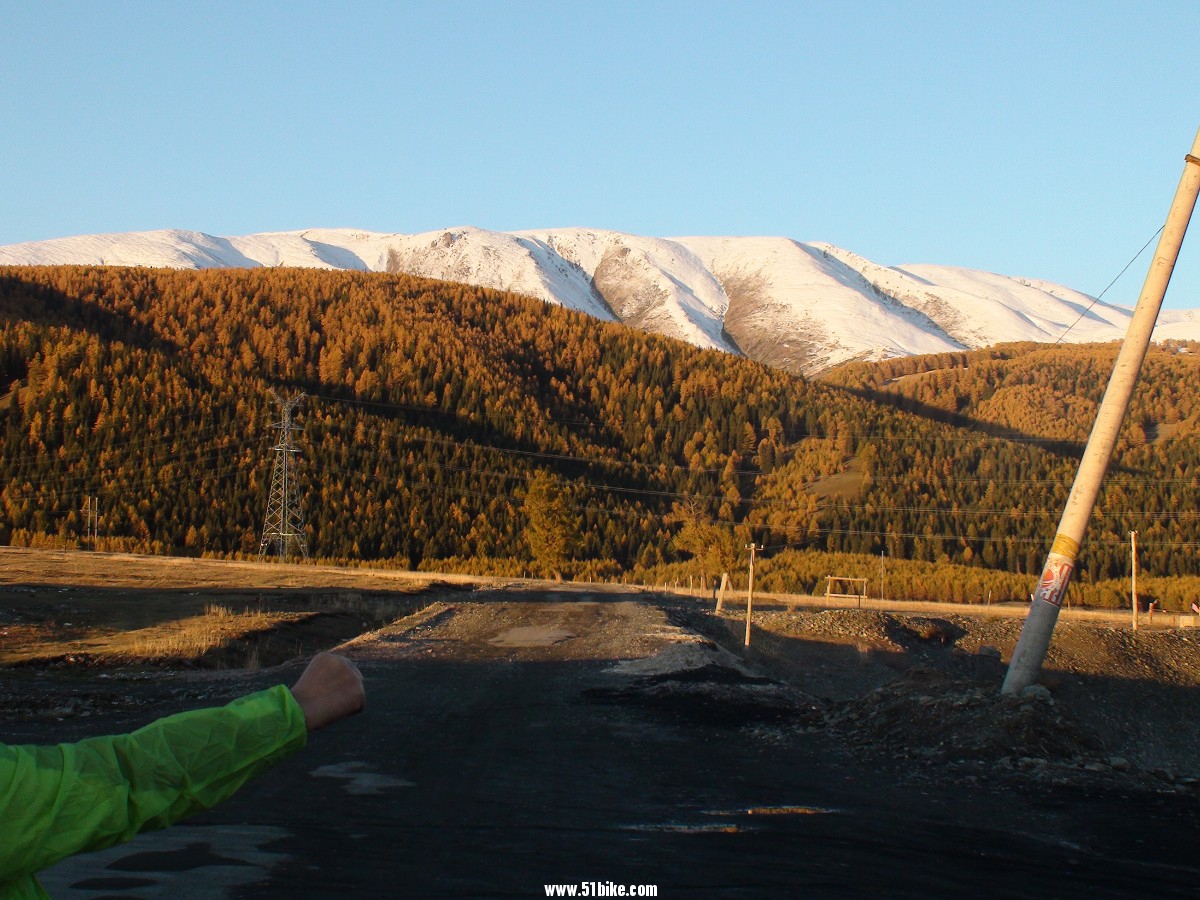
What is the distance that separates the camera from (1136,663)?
3766cm

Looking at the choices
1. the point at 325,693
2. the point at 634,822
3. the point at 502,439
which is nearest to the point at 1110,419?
the point at 634,822

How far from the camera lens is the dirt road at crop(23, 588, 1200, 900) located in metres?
6.03

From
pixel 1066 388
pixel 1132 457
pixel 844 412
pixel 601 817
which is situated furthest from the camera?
pixel 1066 388

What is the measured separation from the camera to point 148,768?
2.09 meters

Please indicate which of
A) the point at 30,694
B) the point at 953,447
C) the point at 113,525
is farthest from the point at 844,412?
the point at 30,694

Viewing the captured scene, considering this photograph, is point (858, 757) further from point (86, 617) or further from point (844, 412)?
point (844, 412)

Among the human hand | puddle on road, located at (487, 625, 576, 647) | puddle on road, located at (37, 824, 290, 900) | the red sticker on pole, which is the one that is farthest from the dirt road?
puddle on road, located at (487, 625, 576, 647)

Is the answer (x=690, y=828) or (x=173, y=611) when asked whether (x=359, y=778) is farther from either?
(x=173, y=611)

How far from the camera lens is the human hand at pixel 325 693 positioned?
222 cm

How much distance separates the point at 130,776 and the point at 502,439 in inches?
4870

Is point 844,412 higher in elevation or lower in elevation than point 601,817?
higher

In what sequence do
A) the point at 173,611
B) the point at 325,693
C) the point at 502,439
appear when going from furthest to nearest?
1. the point at 502,439
2. the point at 173,611
3. the point at 325,693

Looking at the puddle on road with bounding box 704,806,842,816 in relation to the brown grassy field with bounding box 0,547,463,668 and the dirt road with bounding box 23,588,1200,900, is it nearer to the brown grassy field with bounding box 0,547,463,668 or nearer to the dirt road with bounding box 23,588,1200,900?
the dirt road with bounding box 23,588,1200,900

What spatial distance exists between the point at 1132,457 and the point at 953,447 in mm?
18702
